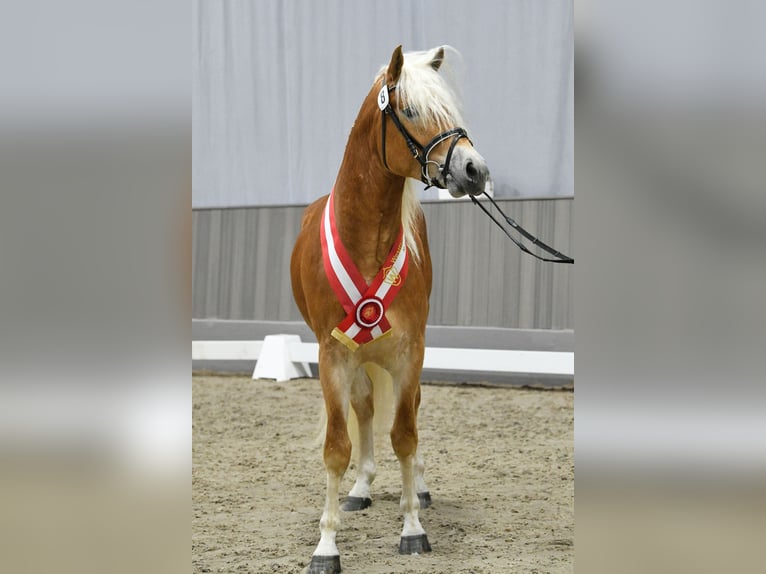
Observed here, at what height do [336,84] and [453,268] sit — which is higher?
[336,84]

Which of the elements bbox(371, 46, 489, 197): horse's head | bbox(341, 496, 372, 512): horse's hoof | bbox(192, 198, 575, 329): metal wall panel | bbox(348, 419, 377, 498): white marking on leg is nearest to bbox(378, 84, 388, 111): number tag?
bbox(371, 46, 489, 197): horse's head

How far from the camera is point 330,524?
8.70 ft

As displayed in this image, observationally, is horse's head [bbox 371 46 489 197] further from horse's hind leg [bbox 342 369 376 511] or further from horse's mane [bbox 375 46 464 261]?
horse's hind leg [bbox 342 369 376 511]

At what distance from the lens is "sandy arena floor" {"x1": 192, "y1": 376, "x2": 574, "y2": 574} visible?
2.73 m

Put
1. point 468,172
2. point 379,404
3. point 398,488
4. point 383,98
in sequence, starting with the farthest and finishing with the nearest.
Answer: point 398,488 < point 379,404 < point 383,98 < point 468,172

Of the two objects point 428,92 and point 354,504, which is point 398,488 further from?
point 428,92

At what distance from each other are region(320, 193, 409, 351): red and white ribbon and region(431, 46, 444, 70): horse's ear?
61cm

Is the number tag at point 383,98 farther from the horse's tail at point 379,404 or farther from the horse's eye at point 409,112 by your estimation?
the horse's tail at point 379,404

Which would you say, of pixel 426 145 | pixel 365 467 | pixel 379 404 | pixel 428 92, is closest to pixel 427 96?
pixel 428 92

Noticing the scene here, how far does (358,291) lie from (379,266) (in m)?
0.12

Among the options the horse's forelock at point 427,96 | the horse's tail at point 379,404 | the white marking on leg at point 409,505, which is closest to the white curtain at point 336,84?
the horse's tail at point 379,404

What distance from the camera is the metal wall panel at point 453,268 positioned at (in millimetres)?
6586
